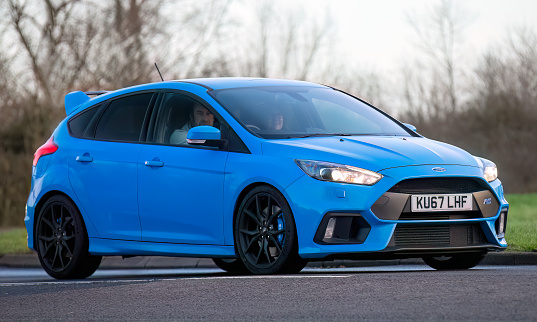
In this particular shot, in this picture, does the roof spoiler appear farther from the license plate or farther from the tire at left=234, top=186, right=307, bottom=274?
the license plate

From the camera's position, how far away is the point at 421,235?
8188 millimetres

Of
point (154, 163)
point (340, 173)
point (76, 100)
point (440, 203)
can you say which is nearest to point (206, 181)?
point (154, 163)

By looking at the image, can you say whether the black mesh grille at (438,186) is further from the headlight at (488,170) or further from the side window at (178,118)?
the side window at (178,118)

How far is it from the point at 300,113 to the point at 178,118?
1063 mm

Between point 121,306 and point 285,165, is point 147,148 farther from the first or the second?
point 121,306

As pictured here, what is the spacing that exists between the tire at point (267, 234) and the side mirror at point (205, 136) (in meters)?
0.60

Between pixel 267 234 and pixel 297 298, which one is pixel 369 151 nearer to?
pixel 267 234

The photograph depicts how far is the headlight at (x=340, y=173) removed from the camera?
26.3ft

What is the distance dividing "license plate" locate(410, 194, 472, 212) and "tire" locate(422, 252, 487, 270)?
910 millimetres

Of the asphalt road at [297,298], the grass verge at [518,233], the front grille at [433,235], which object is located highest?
the front grille at [433,235]

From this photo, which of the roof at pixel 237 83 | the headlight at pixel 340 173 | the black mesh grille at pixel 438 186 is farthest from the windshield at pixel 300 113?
the black mesh grille at pixel 438 186

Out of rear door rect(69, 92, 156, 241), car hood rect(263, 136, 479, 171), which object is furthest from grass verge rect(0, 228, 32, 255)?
car hood rect(263, 136, 479, 171)

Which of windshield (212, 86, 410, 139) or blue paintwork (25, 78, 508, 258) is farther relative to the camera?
Answer: windshield (212, 86, 410, 139)

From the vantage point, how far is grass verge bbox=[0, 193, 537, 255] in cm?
1135
